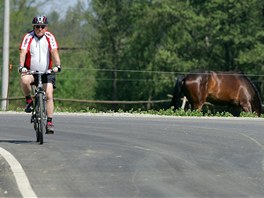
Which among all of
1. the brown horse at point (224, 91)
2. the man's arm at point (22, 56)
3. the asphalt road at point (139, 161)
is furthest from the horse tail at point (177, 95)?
the man's arm at point (22, 56)

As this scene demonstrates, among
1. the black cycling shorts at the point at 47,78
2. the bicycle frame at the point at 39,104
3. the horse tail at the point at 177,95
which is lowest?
the horse tail at the point at 177,95

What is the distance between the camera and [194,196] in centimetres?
927

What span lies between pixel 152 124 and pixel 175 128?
1.45m

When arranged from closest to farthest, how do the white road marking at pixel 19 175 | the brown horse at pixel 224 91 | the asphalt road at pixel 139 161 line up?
1. the white road marking at pixel 19 175
2. the asphalt road at pixel 139 161
3. the brown horse at pixel 224 91

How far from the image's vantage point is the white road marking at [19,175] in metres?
9.37

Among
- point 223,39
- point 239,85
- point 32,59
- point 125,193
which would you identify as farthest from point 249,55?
point 125,193

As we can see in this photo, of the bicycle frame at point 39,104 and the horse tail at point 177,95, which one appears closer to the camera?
the bicycle frame at point 39,104

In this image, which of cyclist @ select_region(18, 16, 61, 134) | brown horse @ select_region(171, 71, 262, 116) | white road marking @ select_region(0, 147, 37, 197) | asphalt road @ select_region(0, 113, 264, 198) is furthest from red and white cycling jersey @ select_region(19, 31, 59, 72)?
brown horse @ select_region(171, 71, 262, 116)

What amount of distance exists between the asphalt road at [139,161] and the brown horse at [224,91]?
15007 millimetres

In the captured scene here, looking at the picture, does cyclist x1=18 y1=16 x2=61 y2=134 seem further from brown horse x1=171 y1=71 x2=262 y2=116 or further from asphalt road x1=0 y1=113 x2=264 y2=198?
brown horse x1=171 y1=71 x2=262 y2=116

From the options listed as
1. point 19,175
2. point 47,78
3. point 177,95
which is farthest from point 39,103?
point 177,95

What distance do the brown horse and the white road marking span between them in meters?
21.2

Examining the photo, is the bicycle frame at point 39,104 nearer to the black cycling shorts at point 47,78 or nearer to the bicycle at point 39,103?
the bicycle at point 39,103

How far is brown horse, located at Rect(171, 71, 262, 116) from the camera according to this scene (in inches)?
1321
